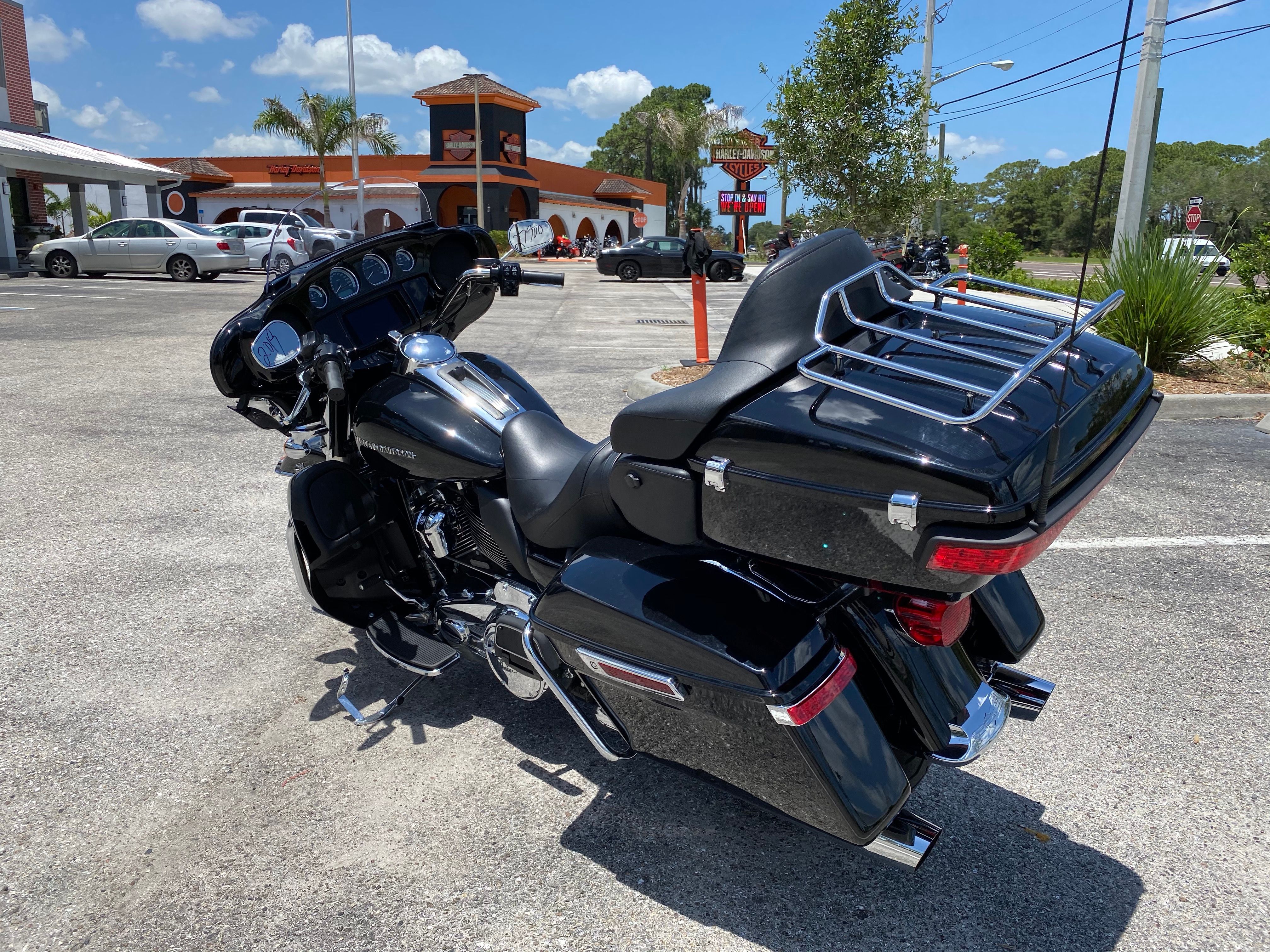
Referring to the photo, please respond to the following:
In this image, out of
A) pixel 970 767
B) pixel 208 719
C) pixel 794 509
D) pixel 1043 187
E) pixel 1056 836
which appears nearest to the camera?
pixel 794 509

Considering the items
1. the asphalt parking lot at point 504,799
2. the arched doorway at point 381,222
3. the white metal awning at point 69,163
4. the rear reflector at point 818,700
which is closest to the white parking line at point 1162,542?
the asphalt parking lot at point 504,799

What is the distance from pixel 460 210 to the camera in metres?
43.1

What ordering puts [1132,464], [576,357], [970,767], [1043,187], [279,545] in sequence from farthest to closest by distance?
[1043,187], [576,357], [1132,464], [279,545], [970,767]

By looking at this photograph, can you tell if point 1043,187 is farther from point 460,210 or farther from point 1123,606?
point 1123,606

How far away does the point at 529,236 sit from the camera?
3.35 m

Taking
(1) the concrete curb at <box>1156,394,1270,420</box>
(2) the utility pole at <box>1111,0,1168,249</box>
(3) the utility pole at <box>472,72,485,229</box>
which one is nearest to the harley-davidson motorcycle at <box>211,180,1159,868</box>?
(1) the concrete curb at <box>1156,394,1270,420</box>

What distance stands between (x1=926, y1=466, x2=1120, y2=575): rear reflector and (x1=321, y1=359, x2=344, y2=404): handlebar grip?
1.82 meters

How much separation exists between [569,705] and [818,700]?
765mm

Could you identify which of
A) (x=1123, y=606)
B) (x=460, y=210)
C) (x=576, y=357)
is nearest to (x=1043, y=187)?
(x=460, y=210)

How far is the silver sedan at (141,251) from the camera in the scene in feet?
68.5

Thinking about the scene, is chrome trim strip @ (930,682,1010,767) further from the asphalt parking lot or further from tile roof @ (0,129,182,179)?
tile roof @ (0,129,182,179)

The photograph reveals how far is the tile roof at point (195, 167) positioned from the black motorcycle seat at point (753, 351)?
1913 inches

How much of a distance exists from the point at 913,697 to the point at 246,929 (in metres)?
1.67

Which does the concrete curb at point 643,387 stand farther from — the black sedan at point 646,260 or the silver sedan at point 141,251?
the black sedan at point 646,260
